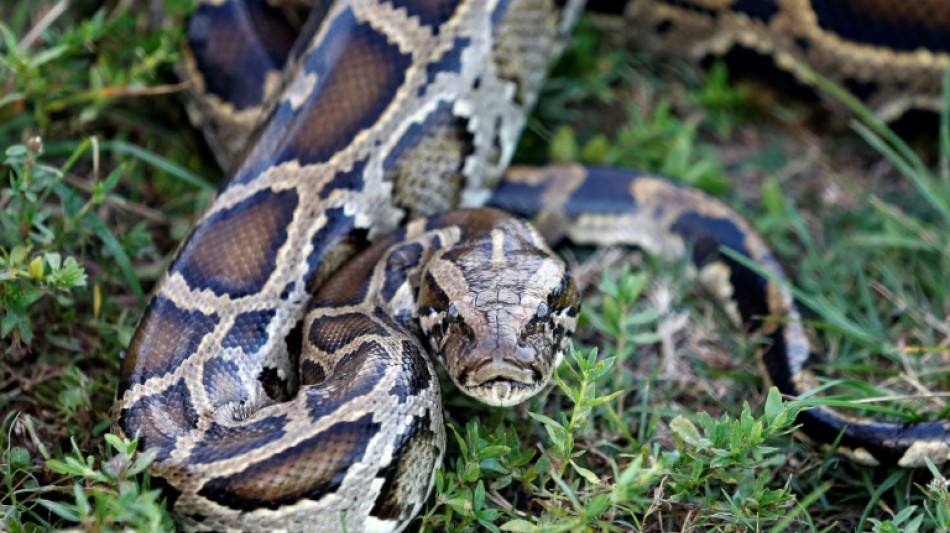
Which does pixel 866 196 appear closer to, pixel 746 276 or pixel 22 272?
pixel 746 276

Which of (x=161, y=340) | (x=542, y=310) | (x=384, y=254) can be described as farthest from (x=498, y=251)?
(x=161, y=340)

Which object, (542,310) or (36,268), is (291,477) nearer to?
(542,310)

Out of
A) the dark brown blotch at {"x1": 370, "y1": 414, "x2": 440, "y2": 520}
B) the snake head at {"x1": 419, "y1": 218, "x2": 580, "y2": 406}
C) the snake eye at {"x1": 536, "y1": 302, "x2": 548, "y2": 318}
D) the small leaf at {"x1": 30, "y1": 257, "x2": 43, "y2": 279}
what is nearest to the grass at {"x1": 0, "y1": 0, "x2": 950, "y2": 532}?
the small leaf at {"x1": 30, "y1": 257, "x2": 43, "y2": 279}

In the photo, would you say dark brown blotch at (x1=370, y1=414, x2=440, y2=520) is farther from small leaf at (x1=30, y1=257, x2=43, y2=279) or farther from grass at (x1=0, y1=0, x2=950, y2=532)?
small leaf at (x1=30, y1=257, x2=43, y2=279)

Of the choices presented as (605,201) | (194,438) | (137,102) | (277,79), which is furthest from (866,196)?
(137,102)

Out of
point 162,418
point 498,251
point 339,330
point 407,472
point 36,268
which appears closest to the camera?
point 407,472

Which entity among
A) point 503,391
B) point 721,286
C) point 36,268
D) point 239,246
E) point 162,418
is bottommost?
point 721,286
